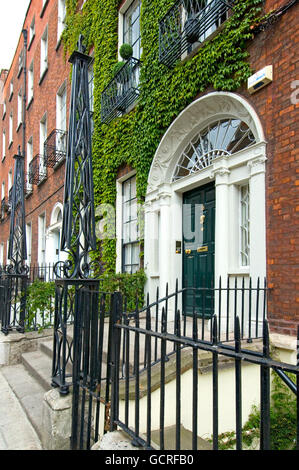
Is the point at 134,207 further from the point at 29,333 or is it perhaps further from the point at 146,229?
the point at 29,333

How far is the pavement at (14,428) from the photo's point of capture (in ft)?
9.93

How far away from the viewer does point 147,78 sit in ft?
23.0

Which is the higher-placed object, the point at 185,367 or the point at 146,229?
the point at 146,229

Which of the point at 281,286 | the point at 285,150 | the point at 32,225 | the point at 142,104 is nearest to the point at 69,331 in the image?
the point at 281,286

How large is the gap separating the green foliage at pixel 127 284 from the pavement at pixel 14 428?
8.50 ft

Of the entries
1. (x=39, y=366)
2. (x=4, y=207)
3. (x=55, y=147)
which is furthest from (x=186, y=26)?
(x=4, y=207)

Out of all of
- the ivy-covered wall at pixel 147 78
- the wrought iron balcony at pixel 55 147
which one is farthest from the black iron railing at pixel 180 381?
the wrought iron balcony at pixel 55 147

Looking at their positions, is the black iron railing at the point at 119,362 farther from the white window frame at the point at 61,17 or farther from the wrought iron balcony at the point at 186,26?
the white window frame at the point at 61,17

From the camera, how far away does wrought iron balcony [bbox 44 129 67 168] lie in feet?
38.1

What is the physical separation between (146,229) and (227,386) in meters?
3.89

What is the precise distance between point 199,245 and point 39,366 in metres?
3.31

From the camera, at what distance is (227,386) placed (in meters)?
3.68

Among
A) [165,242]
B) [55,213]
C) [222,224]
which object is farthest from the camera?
[55,213]

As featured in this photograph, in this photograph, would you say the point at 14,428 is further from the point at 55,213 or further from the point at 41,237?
the point at 41,237
